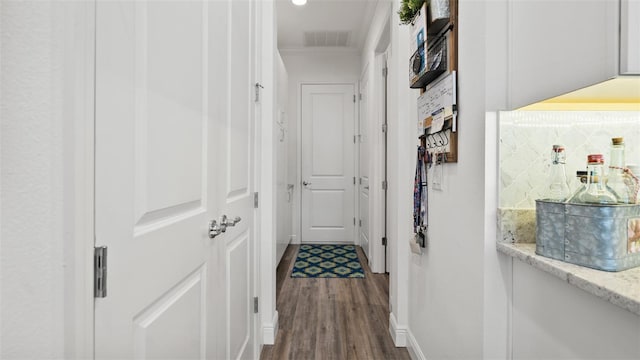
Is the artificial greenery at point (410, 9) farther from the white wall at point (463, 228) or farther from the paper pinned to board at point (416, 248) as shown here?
the paper pinned to board at point (416, 248)

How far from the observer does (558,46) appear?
0.87 m

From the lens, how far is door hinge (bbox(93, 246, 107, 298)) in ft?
1.93

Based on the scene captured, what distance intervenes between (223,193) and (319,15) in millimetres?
3050

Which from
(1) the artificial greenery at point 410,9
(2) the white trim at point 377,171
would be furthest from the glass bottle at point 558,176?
(2) the white trim at point 377,171

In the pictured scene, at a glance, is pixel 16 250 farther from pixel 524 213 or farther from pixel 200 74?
pixel 524 213

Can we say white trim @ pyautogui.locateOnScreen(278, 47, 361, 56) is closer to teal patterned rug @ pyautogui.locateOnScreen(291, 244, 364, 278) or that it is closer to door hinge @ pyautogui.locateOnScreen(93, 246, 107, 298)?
teal patterned rug @ pyautogui.locateOnScreen(291, 244, 364, 278)

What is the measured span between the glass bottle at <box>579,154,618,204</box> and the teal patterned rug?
8.92ft

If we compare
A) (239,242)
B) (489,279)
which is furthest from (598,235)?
(239,242)

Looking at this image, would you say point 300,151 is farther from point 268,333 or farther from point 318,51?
point 268,333

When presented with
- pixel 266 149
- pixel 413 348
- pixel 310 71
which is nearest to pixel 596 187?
pixel 413 348

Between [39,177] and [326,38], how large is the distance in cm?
426

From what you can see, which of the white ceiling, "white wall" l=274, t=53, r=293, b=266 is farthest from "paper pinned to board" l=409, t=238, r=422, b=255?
the white ceiling

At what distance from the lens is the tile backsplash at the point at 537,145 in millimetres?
946

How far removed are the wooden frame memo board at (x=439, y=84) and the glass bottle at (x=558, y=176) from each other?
413 millimetres
